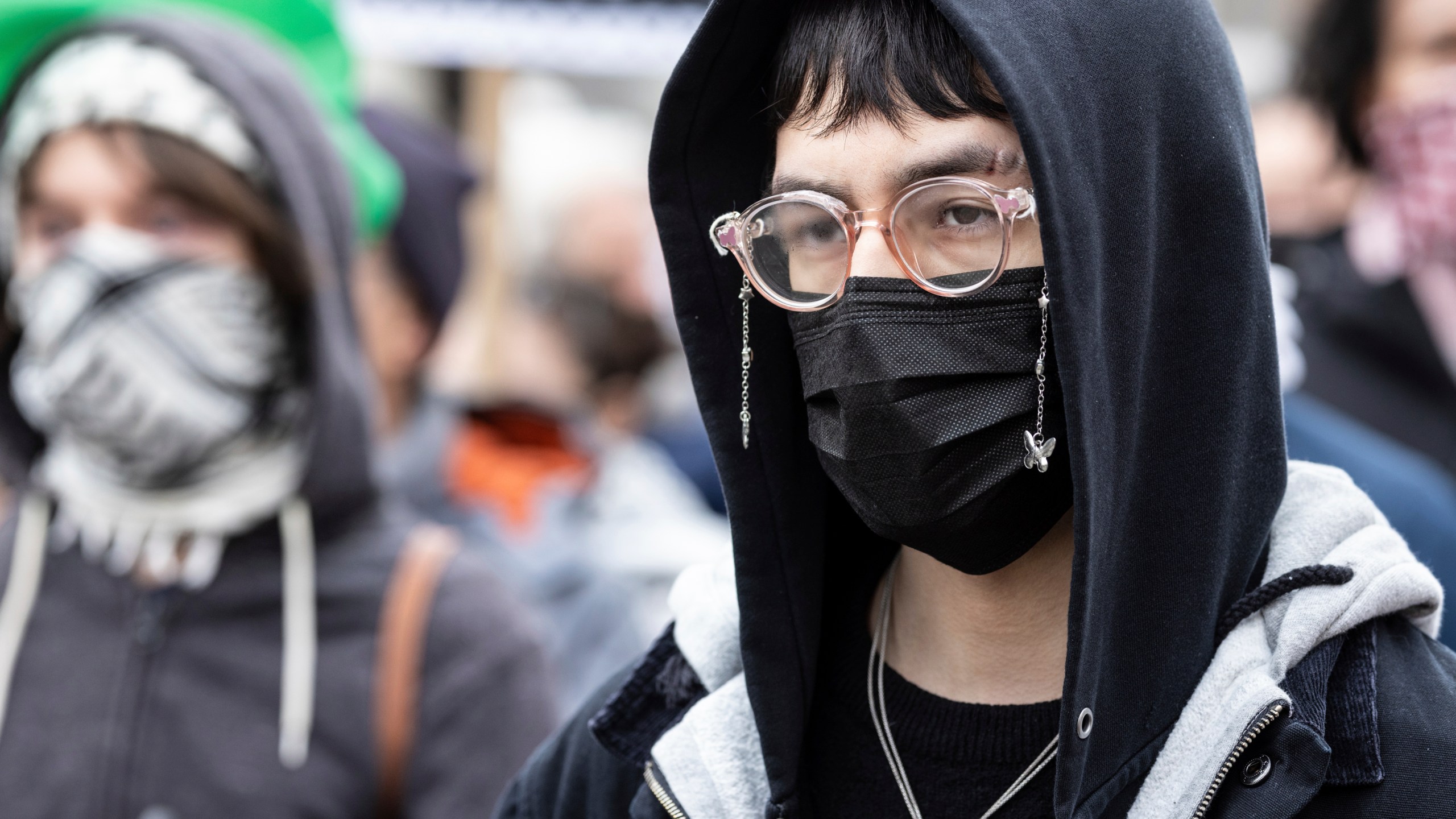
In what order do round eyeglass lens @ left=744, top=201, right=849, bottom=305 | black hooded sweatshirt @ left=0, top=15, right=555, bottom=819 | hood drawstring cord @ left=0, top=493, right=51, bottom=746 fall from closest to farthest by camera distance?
round eyeglass lens @ left=744, top=201, right=849, bottom=305 → black hooded sweatshirt @ left=0, top=15, right=555, bottom=819 → hood drawstring cord @ left=0, top=493, right=51, bottom=746

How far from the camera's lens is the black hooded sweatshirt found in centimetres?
292

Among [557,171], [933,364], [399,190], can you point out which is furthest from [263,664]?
[557,171]

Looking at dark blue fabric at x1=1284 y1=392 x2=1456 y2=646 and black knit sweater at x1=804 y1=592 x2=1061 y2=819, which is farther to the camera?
dark blue fabric at x1=1284 y1=392 x2=1456 y2=646

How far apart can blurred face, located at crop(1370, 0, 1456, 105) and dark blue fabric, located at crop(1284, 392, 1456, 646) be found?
1.15m

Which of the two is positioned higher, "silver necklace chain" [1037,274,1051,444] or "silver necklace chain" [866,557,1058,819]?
"silver necklace chain" [1037,274,1051,444]

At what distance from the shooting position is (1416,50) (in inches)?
163

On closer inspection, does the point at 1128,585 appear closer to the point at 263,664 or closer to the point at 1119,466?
the point at 1119,466

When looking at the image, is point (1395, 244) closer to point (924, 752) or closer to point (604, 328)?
point (924, 752)

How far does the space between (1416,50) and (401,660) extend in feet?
10.0

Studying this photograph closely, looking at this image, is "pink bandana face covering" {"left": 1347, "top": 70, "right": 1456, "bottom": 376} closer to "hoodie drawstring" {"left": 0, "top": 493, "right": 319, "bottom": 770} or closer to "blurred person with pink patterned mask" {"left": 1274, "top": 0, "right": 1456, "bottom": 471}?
"blurred person with pink patterned mask" {"left": 1274, "top": 0, "right": 1456, "bottom": 471}

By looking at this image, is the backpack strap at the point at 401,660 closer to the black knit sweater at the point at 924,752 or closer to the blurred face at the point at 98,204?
the blurred face at the point at 98,204

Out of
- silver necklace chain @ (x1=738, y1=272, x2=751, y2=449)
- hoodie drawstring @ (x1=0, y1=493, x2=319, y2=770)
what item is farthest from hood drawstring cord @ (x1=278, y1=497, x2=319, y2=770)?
silver necklace chain @ (x1=738, y1=272, x2=751, y2=449)

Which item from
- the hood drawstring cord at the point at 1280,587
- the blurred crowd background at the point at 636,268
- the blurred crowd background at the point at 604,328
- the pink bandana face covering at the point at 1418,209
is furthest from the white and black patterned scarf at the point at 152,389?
the pink bandana face covering at the point at 1418,209

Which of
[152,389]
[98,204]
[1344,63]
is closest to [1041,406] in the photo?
[152,389]
